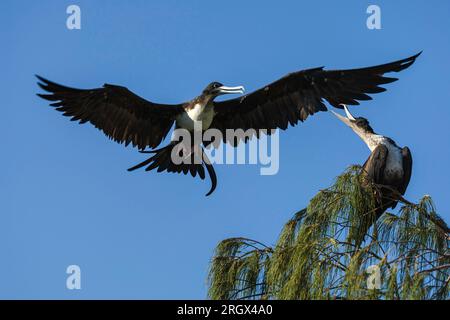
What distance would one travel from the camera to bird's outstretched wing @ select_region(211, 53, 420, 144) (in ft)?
26.6

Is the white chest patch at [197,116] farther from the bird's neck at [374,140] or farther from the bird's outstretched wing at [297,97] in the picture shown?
the bird's neck at [374,140]

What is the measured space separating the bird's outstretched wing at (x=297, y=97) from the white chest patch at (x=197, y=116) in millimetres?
193

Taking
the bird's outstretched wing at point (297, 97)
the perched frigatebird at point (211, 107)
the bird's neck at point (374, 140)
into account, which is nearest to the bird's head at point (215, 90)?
the perched frigatebird at point (211, 107)

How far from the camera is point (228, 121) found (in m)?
8.52

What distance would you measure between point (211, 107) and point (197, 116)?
0.15 meters

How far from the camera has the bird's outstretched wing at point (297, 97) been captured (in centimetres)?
809

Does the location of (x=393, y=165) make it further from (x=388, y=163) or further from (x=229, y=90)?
(x=229, y=90)

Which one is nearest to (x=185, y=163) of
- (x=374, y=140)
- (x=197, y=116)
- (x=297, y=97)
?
(x=197, y=116)

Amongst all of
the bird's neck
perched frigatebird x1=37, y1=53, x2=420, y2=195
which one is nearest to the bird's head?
perched frigatebird x1=37, y1=53, x2=420, y2=195

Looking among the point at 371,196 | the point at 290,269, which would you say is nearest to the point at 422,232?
the point at 371,196

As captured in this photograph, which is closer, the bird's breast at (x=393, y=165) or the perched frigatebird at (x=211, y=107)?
the bird's breast at (x=393, y=165)

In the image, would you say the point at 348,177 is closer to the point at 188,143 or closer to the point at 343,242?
the point at 343,242
